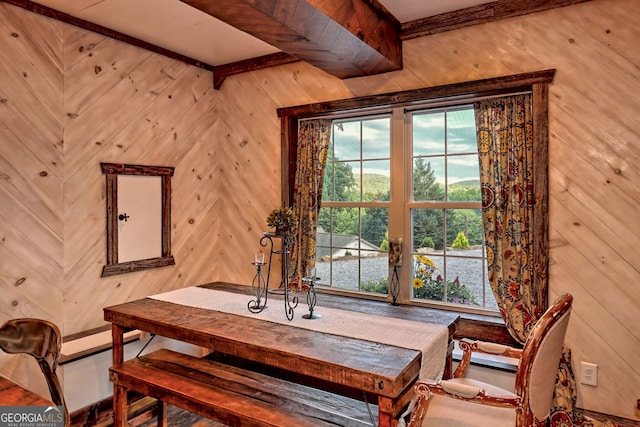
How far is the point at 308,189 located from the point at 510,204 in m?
1.52

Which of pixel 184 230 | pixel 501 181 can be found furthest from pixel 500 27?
pixel 184 230

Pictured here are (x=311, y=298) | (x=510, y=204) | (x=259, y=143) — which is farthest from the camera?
(x=259, y=143)

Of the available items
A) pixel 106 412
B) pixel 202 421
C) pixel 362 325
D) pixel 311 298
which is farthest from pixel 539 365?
pixel 106 412

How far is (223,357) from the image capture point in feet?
10.3

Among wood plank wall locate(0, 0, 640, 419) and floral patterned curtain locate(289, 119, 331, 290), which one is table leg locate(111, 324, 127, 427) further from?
floral patterned curtain locate(289, 119, 331, 290)

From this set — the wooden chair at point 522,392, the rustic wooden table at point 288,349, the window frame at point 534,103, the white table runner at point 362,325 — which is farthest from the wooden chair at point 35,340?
the window frame at point 534,103

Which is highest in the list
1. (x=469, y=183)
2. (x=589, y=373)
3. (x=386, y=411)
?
(x=469, y=183)

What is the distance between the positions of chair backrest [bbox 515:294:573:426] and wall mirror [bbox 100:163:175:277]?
275cm

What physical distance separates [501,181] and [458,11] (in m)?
1.13

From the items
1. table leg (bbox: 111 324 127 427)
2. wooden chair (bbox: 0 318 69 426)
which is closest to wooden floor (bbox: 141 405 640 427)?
table leg (bbox: 111 324 127 427)

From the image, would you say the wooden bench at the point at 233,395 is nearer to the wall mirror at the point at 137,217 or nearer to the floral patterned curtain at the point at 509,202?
the wall mirror at the point at 137,217

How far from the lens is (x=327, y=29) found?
86.4 inches

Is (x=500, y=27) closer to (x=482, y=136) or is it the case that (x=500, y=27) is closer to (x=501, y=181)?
(x=482, y=136)

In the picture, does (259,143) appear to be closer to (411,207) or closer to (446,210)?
(411,207)
